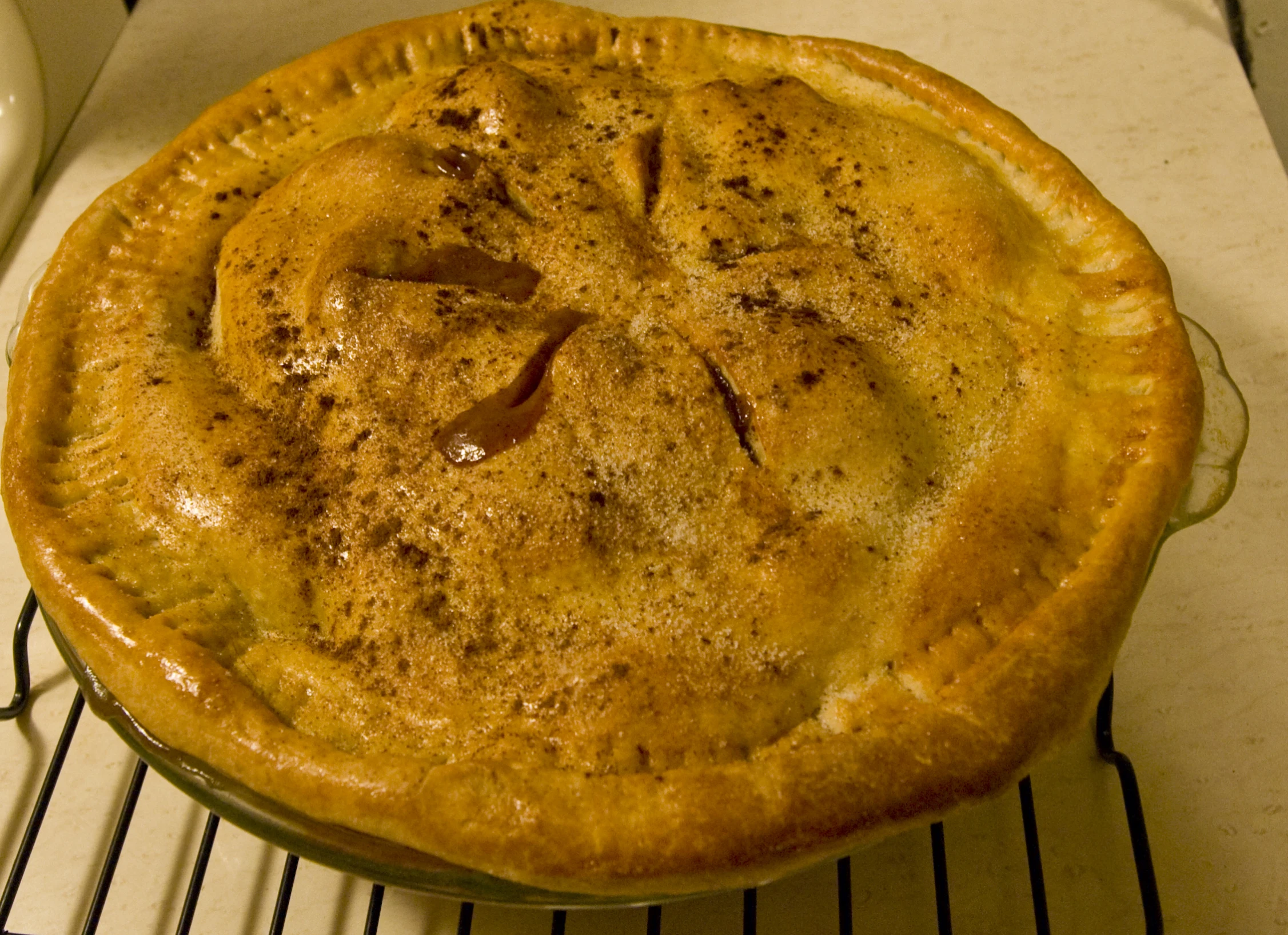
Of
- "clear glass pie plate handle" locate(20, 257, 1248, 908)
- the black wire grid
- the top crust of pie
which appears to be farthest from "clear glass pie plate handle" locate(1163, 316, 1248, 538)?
"clear glass pie plate handle" locate(20, 257, 1248, 908)

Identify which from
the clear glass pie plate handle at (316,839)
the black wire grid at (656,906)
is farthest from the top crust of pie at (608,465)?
the black wire grid at (656,906)

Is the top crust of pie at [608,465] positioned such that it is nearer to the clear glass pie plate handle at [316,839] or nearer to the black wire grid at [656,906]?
the clear glass pie plate handle at [316,839]

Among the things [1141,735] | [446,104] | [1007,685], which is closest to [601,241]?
[446,104]

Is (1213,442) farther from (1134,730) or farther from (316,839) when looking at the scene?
(316,839)

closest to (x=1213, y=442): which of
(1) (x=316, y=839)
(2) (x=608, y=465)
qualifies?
(2) (x=608, y=465)

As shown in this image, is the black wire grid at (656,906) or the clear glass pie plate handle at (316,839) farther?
the black wire grid at (656,906)

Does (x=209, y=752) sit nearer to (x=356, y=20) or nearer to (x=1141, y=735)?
(x=1141, y=735)
